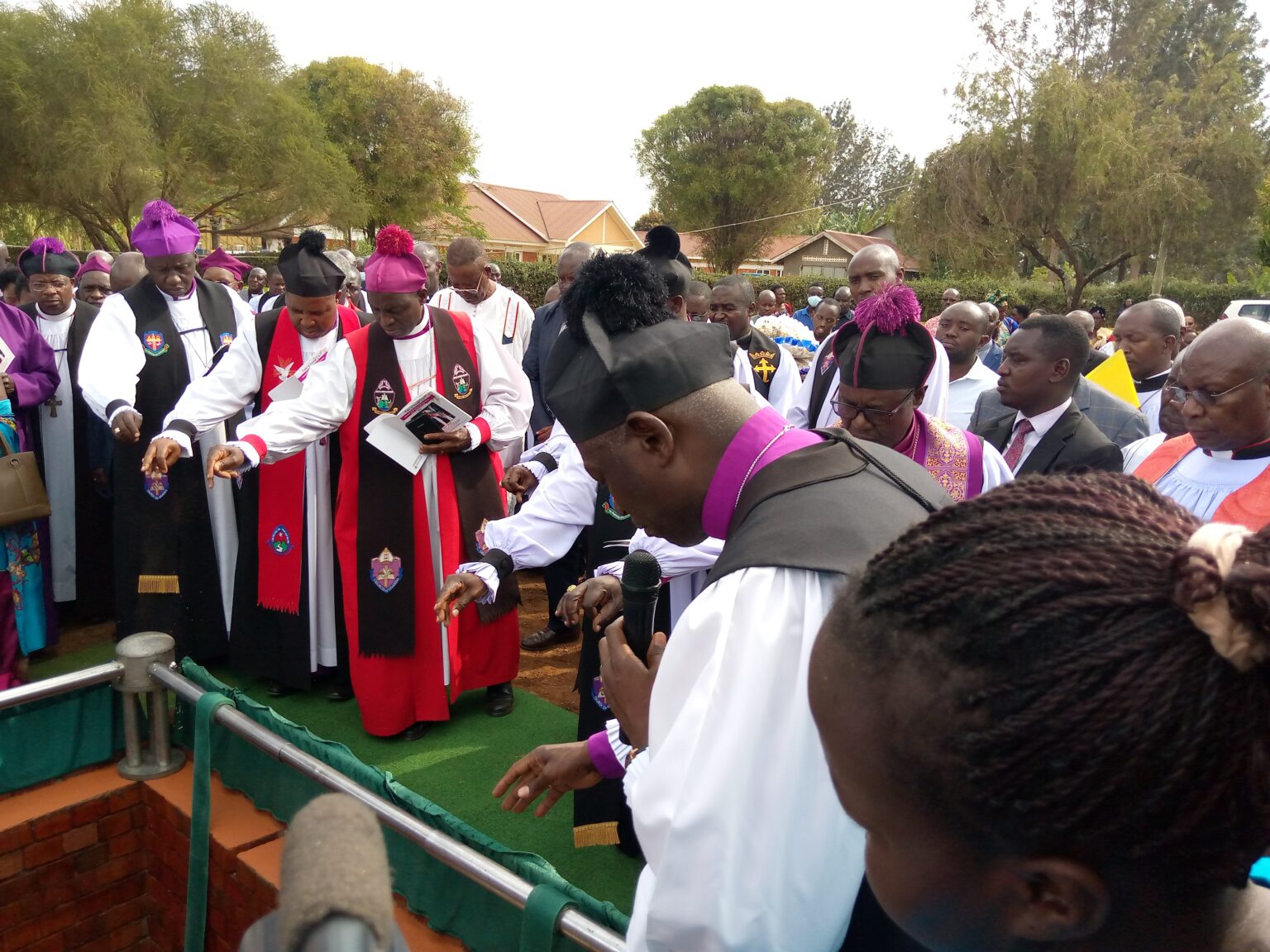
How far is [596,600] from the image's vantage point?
285cm

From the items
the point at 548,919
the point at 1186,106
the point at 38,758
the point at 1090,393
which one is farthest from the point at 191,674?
the point at 1186,106

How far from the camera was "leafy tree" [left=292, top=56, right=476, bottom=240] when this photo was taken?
1481 inches

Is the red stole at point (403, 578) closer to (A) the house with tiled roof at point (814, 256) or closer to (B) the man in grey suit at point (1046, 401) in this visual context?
(B) the man in grey suit at point (1046, 401)

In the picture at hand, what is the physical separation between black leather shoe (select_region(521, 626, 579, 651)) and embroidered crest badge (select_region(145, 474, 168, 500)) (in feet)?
7.20

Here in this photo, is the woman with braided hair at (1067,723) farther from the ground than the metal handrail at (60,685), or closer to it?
farther from the ground

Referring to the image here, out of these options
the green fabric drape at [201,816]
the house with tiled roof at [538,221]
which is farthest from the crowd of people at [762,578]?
the house with tiled roof at [538,221]

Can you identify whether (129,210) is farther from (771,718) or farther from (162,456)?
(771,718)

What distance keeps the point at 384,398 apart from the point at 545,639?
2.07 metres

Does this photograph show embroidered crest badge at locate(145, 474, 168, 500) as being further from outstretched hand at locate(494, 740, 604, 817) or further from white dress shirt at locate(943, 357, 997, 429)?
white dress shirt at locate(943, 357, 997, 429)

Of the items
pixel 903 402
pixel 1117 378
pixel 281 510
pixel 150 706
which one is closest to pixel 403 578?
pixel 281 510

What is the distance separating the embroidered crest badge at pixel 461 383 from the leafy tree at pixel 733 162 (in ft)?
145

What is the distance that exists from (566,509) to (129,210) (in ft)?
98.8

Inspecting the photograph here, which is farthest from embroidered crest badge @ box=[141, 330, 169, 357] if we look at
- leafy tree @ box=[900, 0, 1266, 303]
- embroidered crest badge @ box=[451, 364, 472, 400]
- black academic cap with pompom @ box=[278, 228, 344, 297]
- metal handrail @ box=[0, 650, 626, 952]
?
leafy tree @ box=[900, 0, 1266, 303]

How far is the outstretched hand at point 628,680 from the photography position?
172cm
